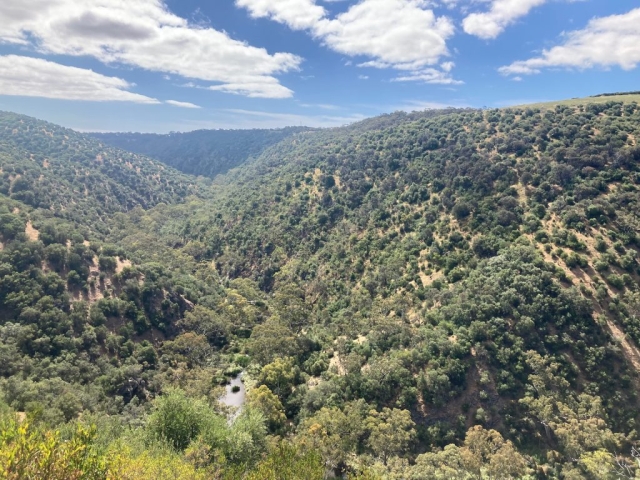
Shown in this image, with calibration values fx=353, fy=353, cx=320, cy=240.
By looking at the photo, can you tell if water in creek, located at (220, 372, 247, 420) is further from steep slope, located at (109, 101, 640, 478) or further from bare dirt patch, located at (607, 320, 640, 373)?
bare dirt patch, located at (607, 320, 640, 373)

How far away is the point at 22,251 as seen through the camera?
84.4m

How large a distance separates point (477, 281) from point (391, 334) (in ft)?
70.2

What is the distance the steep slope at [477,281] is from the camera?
57.9m

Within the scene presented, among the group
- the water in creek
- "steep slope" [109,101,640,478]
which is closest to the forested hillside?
"steep slope" [109,101,640,478]

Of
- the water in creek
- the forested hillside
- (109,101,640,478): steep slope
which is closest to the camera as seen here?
the forested hillside

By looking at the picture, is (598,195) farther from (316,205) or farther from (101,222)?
(101,222)

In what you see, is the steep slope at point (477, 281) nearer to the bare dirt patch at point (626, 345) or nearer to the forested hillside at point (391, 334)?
the bare dirt patch at point (626, 345)

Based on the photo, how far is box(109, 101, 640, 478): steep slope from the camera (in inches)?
2281

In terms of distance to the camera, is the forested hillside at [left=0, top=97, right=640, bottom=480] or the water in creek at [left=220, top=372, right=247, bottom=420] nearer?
the forested hillside at [left=0, top=97, right=640, bottom=480]

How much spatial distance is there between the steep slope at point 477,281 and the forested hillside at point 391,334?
1.38 ft

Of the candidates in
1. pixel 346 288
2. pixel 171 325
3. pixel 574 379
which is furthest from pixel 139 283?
pixel 574 379

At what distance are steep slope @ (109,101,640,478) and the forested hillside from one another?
16.6 inches

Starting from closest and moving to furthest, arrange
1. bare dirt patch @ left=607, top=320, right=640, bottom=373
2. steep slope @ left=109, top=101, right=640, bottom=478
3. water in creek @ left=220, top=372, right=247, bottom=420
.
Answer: steep slope @ left=109, top=101, right=640, bottom=478
bare dirt patch @ left=607, top=320, right=640, bottom=373
water in creek @ left=220, top=372, right=247, bottom=420

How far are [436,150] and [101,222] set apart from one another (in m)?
160
